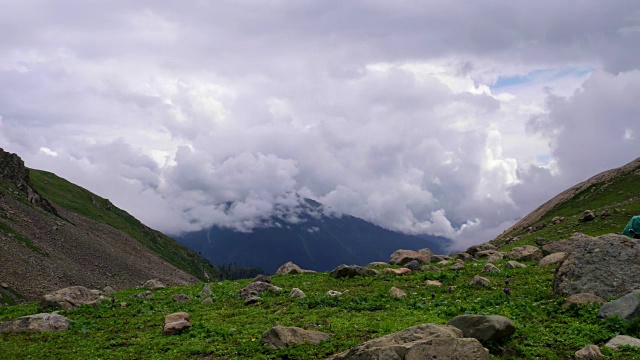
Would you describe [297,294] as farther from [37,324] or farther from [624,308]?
[624,308]

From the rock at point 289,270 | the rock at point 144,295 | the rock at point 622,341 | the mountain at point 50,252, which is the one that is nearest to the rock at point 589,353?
the rock at point 622,341

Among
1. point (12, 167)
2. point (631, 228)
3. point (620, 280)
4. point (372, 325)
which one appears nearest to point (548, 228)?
point (631, 228)

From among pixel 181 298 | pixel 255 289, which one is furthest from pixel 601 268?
pixel 181 298

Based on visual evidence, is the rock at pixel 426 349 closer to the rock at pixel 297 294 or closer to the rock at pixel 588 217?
the rock at pixel 297 294

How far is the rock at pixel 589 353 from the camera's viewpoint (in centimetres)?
1507

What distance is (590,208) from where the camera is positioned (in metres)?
76.6

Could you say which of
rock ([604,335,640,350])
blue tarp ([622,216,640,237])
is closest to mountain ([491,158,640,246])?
blue tarp ([622,216,640,237])

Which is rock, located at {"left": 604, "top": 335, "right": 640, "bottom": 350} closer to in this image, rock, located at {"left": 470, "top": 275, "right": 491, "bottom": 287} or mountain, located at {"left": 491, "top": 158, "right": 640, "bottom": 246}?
rock, located at {"left": 470, "top": 275, "right": 491, "bottom": 287}

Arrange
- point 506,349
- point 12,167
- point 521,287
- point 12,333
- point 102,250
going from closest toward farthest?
point 506,349, point 12,333, point 521,287, point 102,250, point 12,167

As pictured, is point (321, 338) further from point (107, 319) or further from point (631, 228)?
point (631, 228)

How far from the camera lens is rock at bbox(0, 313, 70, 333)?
81.1 ft

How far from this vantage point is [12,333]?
24406 mm

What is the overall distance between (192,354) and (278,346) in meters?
3.51

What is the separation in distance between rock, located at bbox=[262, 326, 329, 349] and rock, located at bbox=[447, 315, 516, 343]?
5.11 meters
